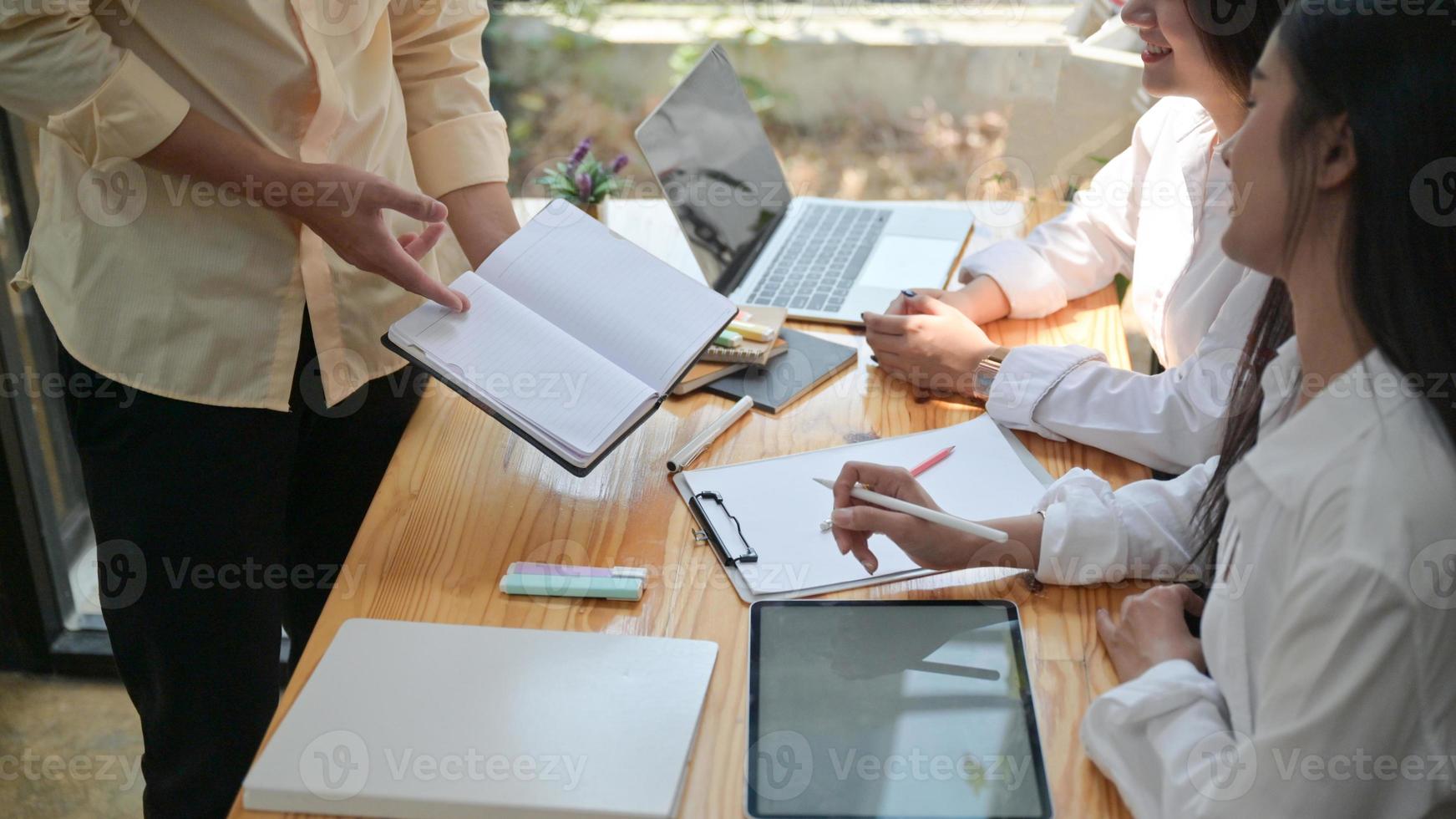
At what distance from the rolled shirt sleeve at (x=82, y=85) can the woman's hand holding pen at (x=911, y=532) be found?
2.40ft

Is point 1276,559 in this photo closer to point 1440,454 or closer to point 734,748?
point 1440,454

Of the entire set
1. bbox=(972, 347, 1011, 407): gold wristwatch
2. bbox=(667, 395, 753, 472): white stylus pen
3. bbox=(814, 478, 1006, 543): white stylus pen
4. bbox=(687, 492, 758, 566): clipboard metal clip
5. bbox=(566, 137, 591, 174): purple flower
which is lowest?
bbox=(667, 395, 753, 472): white stylus pen

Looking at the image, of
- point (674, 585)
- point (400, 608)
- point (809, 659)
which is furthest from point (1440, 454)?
point (400, 608)

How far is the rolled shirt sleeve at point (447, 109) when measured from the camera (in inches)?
55.4

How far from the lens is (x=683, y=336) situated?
125 cm

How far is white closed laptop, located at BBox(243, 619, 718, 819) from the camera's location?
2.77 ft

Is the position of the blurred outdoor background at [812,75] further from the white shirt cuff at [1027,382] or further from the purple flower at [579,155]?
the white shirt cuff at [1027,382]

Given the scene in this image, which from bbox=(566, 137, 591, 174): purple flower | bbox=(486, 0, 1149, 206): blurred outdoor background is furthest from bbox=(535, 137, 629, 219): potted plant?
bbox=(486, 0, 1149, 206): blurred outdoor background

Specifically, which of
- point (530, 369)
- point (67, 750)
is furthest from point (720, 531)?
point (67, 750)

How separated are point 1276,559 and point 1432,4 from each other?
41 cm

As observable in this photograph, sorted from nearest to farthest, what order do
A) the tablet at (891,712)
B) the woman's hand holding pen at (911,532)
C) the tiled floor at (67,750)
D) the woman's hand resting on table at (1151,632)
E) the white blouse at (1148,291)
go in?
1. the tablet at (891,712)
2. the woman's hand resting on table at (1151,632)
3. the woman's hand holding pen at (911,532)
4. the white blouse at (1148,291)
5. the tiled floor at (67,750)

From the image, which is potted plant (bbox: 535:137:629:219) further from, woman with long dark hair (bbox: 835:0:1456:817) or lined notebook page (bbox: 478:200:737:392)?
woman with long dark hair (bbox: 835:0:1456:817)

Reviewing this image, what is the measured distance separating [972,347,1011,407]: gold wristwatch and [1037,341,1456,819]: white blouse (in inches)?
19.8

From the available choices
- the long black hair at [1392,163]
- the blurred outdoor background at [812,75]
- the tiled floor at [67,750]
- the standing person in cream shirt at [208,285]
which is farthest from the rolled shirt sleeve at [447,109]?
the blurred outdoor background at [812,75]
